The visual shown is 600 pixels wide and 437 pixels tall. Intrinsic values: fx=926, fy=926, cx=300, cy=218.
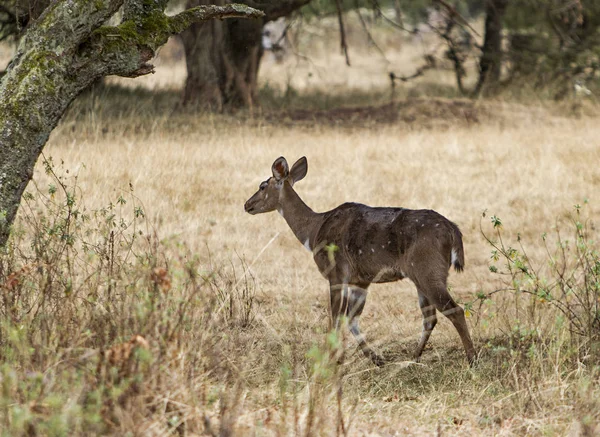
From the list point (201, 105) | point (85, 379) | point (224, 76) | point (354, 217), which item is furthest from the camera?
point (224, 76)

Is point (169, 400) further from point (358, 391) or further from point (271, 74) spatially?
point (271, 74)

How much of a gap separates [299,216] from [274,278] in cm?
116

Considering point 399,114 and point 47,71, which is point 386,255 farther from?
point 399,114

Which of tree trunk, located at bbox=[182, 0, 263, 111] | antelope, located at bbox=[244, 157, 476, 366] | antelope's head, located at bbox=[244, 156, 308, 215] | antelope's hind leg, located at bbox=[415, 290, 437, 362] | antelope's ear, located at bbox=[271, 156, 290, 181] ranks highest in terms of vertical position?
tree trunk, located at bbox=[182, 0, 263, 111]

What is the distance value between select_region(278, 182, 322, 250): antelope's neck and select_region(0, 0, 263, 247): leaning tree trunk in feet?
6.41

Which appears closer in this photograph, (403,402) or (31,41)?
(403,402)

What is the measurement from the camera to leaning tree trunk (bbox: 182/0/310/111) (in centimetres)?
1652

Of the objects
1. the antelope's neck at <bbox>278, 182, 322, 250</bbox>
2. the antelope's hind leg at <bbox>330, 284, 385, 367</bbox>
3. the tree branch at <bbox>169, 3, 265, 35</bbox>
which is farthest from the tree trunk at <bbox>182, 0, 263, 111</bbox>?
the antelope's hind leg at <bbox>330, 284, 385, 367</bbox>

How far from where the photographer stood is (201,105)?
16484 mm

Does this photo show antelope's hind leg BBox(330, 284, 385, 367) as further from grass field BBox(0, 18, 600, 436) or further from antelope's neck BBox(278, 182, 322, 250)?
antelope's neck BBox(278, 182, 322, 250)

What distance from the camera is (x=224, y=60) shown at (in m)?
17.6

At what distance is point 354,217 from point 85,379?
3.31 metres

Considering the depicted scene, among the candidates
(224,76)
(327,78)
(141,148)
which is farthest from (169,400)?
(327,78)

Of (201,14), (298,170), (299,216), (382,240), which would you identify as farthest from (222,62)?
(382,240)
